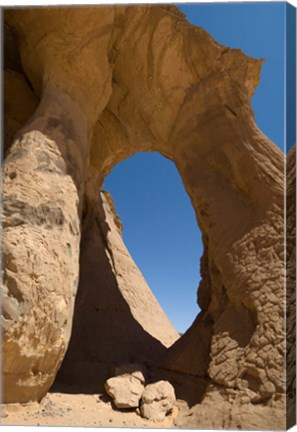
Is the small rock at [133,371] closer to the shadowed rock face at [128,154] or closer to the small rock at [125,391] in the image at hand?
the small rock at [125,391]

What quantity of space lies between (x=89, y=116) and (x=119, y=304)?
335 centimetres

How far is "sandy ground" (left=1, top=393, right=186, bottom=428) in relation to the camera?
4.25 m

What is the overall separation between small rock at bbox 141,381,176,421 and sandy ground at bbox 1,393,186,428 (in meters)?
0.07

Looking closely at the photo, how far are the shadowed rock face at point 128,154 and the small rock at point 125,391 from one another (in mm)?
853

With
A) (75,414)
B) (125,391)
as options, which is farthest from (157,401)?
(75,414)

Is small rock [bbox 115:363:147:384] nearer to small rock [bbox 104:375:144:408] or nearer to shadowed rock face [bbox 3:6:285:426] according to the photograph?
small rock [bbox 104:375:144:408]

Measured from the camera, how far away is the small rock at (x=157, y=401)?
504 centimetres

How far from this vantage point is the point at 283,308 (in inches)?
185

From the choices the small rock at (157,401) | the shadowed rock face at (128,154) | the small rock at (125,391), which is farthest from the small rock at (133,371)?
the shadowed rock face at (128,154)

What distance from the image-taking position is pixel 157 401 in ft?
16.9

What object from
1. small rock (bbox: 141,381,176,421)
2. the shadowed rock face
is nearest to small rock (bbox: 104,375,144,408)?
small rock (bbox: 141,381,176,421)

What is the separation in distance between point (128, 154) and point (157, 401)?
439 centimetres

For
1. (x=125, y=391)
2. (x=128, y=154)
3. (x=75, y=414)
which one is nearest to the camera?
(x=75, y=414)

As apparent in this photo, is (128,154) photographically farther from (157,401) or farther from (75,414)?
(75,414)
